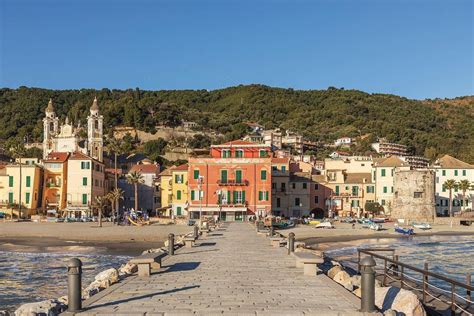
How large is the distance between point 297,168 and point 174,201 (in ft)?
74.8

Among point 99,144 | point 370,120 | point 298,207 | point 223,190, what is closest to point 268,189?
point 223,190

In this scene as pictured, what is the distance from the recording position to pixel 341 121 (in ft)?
602

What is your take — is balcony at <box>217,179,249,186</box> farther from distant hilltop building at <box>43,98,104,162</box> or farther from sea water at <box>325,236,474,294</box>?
distant hilltop building at <box>43,98,104,162</box>

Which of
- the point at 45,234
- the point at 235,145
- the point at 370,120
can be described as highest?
the point at 370,120

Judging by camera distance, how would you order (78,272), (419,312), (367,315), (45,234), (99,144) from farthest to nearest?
(99,144), (45,234), (419,312), (78,272), (367,315)

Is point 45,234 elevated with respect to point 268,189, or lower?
lower

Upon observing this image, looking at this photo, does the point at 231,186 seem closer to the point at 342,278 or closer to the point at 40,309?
the point at 342,278

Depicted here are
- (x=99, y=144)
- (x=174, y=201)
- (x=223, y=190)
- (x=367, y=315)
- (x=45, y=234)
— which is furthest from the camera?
(x=99, y=144)

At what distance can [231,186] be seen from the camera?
69.3m

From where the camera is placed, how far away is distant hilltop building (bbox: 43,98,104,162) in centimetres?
10500

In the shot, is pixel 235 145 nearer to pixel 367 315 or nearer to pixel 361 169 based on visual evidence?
pixel 361 169

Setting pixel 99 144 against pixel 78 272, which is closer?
pixel 78 272

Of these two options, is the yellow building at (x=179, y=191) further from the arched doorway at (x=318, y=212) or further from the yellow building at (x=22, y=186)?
the arched doorway at (x=318, y=212)

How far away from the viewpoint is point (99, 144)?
10894cm
